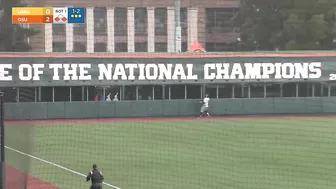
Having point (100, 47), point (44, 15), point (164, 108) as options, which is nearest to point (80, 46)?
point (100, 47)

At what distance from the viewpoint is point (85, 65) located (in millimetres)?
24562

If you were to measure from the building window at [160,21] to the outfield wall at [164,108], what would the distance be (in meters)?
21.3

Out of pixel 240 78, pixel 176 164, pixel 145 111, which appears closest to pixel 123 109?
pixel 145 111

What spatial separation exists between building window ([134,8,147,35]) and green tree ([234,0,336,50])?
810 centimetres

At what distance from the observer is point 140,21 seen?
47656 mm

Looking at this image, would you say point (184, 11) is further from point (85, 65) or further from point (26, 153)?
point (26, 153)

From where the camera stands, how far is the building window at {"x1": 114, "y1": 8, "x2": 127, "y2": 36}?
45.9m

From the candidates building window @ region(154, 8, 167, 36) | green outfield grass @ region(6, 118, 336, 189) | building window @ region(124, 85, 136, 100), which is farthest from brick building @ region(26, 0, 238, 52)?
green outfield grass @ region(6, 118, 336, 189)

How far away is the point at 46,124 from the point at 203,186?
35.6 ft

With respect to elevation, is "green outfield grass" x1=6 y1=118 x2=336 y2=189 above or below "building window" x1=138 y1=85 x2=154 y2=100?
below

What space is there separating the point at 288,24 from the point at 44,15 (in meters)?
20.5

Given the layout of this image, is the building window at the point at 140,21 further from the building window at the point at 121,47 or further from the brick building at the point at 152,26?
the building window at the point at 121,47

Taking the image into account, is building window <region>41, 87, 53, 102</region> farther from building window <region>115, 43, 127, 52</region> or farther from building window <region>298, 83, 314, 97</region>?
building window <region>115, 43, 127, 52</region>
